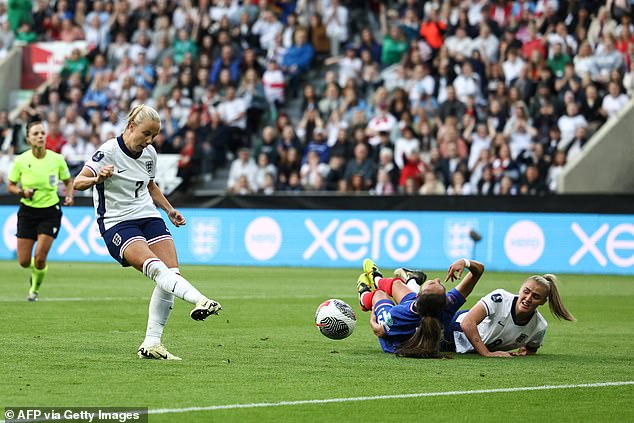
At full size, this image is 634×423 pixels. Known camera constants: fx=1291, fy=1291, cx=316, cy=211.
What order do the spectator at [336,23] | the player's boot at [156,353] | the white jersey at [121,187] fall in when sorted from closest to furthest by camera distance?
the player's boot at [156,353] → the white jersey at [121,187] → the spectator at [336,23]

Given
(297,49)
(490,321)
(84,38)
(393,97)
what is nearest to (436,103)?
(393,97)

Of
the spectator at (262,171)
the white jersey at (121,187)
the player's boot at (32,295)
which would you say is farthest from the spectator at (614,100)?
the white jersey at (121,187)

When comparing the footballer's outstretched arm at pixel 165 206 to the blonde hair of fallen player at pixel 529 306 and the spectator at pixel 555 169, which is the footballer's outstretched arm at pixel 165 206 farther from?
the spectator at pixel 555 169

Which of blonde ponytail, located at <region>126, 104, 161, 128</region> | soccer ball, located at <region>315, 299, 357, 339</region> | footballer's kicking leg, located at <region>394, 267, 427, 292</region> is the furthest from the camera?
footballer's kicking leg, located at <region>394, 267, 427, 292</region>

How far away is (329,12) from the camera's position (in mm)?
32031

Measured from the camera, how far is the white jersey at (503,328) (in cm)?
1142

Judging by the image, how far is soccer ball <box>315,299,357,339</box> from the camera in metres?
11.9

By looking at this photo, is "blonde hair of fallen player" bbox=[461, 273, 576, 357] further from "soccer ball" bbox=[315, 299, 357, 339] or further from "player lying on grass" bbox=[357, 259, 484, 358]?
"soccer ball" bbox=[315, 299, 357, 339]

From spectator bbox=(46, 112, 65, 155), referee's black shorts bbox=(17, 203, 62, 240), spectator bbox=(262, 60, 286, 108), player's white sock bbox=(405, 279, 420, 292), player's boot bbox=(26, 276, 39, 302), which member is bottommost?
spectator bbox=(46, 112, 65, 155)

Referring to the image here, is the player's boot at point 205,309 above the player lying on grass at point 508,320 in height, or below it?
above

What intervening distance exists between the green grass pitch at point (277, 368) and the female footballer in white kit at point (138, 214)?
0.50 m

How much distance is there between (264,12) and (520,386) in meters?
24.2

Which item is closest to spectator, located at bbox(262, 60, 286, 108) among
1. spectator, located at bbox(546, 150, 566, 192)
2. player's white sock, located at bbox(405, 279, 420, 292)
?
spectator, located at bbox(546, 150, 566, 192)

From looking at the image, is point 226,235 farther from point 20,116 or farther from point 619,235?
→ point 20,116
